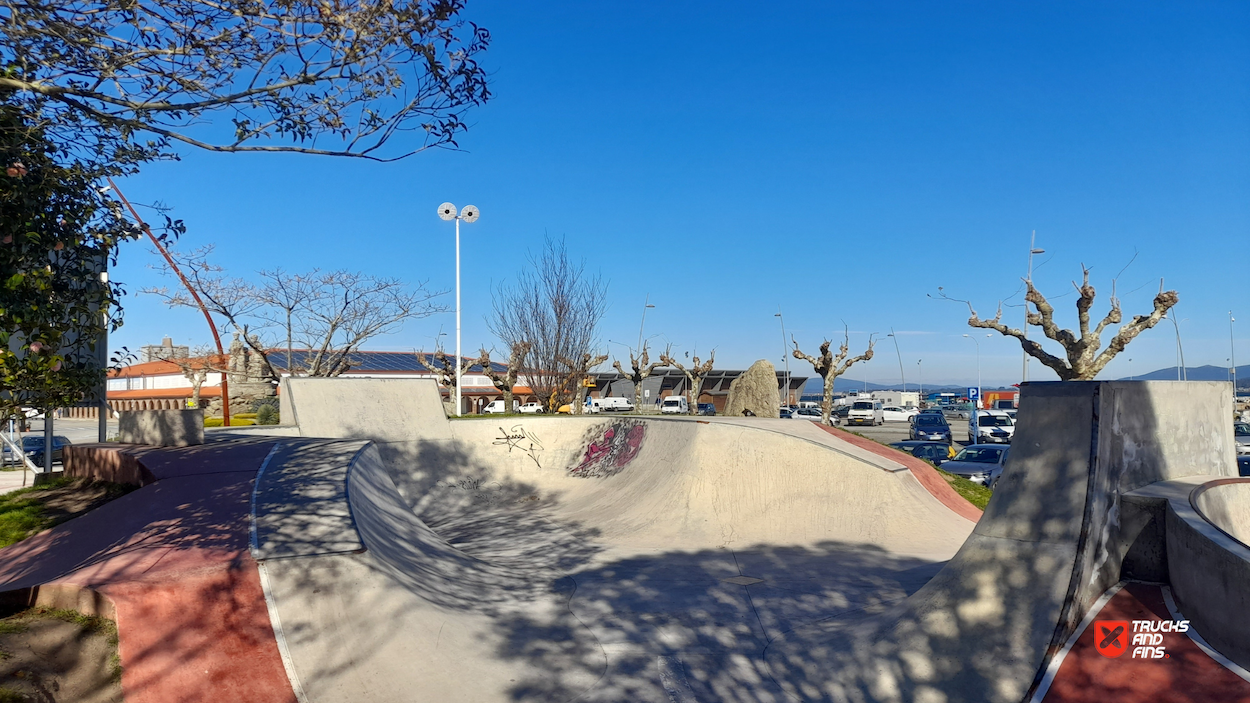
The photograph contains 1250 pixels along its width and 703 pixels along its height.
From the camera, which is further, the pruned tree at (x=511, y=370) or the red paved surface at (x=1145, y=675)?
the pruned tree at (x=511, y=370)

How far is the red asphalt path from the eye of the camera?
208 inches

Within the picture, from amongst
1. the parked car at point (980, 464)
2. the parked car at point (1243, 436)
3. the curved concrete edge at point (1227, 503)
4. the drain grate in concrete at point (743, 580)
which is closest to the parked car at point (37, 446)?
the drain grate in concrete at point (743, 580)

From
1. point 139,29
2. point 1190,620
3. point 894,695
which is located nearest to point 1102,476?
point 1190,620

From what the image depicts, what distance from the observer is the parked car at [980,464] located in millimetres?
15188

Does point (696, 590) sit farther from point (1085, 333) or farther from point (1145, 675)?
point (1085, 333)

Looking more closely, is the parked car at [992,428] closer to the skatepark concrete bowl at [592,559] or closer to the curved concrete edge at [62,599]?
the skatepark concrete bowl at [592,559]

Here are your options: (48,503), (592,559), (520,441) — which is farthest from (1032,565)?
(520,441)

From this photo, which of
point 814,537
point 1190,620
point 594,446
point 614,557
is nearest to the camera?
point 1190,620

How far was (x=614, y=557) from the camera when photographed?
31.5 ft

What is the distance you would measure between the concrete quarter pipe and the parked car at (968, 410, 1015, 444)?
66.6ft

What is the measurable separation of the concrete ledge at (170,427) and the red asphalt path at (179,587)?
3436 mm

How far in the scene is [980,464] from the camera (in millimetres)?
16078

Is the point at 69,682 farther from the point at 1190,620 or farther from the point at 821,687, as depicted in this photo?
the point at 1190,620

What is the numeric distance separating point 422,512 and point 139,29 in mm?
9696
